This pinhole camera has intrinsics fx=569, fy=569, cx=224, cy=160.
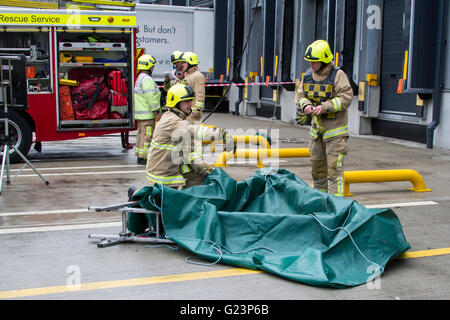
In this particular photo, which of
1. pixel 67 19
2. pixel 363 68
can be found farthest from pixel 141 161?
pixel 363 68

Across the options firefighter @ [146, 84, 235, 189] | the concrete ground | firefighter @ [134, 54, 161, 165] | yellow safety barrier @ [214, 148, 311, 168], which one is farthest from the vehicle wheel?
firefighter @ [146, 84, 235, 189]

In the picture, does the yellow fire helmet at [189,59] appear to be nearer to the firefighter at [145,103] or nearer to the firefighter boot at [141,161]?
the firefighter at [145,103]

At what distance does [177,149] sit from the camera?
5926 mm

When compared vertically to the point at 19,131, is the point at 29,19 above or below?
above

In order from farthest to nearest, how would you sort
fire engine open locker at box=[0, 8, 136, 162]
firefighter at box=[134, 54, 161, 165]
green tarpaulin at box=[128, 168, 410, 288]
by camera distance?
1. fire engine open locker at box=[0, 8, 136, 162]
2. firefighter at box=[134, 54, 161, 165]
3. green tarpaulin at box=[128, 168, 410, 288]

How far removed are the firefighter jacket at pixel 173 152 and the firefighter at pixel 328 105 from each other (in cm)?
171

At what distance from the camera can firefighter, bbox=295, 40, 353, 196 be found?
22.5 feet

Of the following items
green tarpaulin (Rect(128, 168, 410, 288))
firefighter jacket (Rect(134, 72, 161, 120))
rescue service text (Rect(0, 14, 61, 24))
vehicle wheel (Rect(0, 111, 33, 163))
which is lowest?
green tarpaulin (Rect(128, 168, 410, 288))

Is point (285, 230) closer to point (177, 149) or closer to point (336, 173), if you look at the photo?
point (177, 149)

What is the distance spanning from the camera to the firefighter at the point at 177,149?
5.88 metres

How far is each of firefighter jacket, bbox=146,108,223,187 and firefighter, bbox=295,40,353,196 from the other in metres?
1.71

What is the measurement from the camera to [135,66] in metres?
11.0

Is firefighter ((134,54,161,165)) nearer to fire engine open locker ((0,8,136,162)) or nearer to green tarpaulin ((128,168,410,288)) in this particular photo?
fire engine open locker ((0,8,136,162))

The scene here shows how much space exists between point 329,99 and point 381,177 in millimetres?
1524
